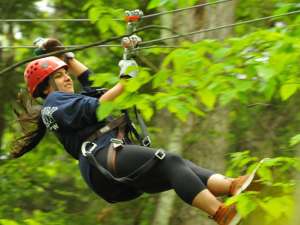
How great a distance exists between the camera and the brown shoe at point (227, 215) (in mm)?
3834

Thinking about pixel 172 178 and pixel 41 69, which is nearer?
pixel 172 178

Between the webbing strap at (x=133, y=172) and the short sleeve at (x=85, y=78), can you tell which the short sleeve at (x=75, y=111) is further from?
the short sleeve at (x=85, y=78)

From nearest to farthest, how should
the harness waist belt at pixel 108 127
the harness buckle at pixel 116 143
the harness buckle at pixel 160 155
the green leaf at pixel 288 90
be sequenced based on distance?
the green leaf at pixel 288 90 → the harness buckle at pixel 160 155 → the harness buckle at pixel 116 143 → the harness waist belt at pixel 108 127

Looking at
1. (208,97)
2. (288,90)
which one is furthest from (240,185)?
(288,90)

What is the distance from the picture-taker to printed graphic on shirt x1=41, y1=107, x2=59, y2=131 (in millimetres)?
4388

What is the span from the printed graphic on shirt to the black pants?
0.36 m

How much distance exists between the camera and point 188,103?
13.6ft

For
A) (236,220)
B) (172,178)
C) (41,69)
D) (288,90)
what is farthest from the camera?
(41,69)

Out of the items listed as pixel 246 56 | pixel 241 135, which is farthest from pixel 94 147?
pixel 241 135

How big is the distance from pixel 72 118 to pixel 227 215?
1091 mm

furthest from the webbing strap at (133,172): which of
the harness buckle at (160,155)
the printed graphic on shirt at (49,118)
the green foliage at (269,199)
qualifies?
the green foliage at (269,199)

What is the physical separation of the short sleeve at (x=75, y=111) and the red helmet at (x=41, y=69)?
1.09ft

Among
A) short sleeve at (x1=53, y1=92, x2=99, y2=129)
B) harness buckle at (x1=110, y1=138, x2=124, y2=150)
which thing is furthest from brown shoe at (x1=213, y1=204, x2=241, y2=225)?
short sleeve at (x1=53, y1=92, x2=99, y2=129)

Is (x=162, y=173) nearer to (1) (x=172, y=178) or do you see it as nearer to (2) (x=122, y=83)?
(1) (x=172, y=178)
